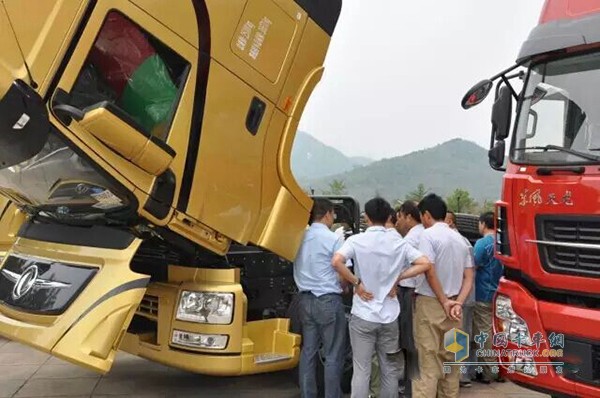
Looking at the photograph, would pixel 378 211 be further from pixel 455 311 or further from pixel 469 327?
pixel 469 327

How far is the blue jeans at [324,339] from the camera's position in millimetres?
4465

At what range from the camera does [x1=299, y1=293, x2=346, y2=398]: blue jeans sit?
446cm

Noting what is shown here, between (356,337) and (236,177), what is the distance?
144 cm

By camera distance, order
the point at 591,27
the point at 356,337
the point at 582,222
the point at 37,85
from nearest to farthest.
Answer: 1. the point at 37,85
2. the point at 582,222
3. the point at 591,27
4. the point at 356,337

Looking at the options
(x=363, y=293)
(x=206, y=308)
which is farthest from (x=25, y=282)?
(x=363, y=293)

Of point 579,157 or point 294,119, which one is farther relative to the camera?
point 294,119

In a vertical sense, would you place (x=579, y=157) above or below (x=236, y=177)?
above

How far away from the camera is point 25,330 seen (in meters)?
3.89

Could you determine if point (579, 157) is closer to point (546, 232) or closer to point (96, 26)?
point (546, 232)

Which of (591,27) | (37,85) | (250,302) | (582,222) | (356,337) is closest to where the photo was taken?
(37,85)

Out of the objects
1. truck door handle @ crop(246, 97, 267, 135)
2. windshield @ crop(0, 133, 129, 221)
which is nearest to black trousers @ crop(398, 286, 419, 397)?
truck door handle @ crop(246, 97, 267, 135)

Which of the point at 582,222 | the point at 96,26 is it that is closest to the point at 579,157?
the point at 582,222

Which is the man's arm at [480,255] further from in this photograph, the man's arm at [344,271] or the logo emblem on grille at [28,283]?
the logo emblem on grille at [28,283]

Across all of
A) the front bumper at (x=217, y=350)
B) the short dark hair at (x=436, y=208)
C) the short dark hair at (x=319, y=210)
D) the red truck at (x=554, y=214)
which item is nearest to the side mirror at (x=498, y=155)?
the red truck at (x=554, y=214)
